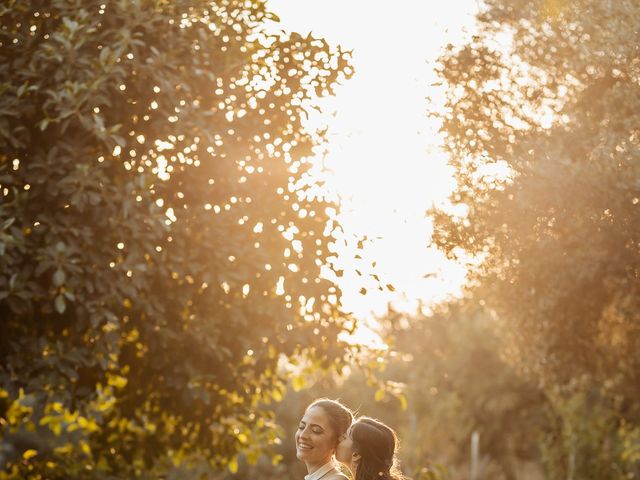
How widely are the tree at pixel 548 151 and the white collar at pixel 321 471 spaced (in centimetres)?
440

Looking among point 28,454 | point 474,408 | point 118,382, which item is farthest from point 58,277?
point 474,408

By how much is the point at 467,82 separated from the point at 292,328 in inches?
128

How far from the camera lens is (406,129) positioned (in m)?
12.9

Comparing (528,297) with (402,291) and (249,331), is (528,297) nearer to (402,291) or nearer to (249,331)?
(402,291)

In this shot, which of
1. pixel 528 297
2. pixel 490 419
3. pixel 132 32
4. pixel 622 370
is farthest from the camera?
pixel 490 419

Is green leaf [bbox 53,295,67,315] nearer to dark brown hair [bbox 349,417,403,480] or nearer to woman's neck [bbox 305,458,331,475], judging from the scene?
woman's neck [bbox 305,458,331,475]

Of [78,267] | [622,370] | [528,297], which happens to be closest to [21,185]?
[78,267]

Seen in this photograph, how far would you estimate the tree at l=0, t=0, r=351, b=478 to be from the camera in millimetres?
10461

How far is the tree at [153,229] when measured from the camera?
1046cm

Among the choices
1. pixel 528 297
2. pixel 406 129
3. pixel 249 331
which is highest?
pixel 406 129

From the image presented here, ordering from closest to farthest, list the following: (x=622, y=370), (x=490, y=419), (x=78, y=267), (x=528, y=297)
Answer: (x=78, y=267)
(x=528, y=297)
(x=622, y=370)
(x=490, y=419)

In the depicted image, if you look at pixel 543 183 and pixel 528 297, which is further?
pixel 528 297

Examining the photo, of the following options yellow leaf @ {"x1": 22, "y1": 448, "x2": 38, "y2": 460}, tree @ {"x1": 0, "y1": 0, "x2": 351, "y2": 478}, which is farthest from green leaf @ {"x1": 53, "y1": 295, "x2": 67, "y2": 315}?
yellow leaf @ {"x1": 22, "y1": 448, "x2": 38, "y2": 460}

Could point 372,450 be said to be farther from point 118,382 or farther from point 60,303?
point 118,382
